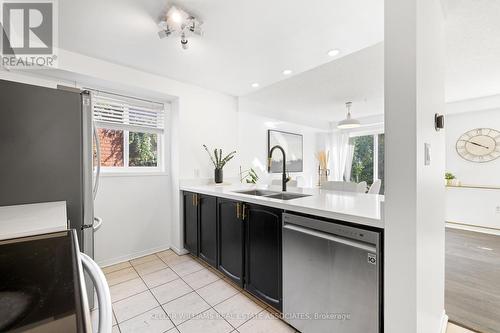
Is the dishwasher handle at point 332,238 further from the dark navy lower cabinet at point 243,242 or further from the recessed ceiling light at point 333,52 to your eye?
the recessed ceiling light at point 333,52

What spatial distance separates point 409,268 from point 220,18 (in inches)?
79.1

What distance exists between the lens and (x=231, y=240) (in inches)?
78.9

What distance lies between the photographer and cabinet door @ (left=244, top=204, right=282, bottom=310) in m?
1.59

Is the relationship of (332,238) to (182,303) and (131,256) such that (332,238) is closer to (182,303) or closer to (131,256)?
(182,303)

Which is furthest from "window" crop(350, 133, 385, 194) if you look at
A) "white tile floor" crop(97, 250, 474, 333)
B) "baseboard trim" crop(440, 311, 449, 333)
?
"white tile floor" crop(97, 250, 474, 333)

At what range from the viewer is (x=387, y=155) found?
100 cm

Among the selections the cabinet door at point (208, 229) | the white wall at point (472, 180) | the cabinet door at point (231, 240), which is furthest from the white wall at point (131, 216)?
the white wall at point (472, 180)

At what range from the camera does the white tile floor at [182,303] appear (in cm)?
156

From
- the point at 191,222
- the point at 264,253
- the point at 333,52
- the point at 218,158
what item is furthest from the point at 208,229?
the point at 333,52

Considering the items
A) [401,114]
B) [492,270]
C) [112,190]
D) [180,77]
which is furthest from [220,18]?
[492,270]

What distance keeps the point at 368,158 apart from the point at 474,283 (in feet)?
12.9

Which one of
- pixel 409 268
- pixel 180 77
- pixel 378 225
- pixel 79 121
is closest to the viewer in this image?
pixel 409 268

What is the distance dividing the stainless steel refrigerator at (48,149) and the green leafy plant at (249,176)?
2400mm

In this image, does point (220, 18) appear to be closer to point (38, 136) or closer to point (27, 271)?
point (38, 136)
